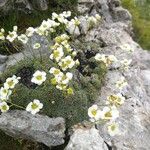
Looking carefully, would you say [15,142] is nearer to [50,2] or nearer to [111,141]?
[111,141]

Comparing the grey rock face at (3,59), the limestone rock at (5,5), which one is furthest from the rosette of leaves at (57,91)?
the limestone rock at (5,5)

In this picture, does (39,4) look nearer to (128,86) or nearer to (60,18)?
(60,18)

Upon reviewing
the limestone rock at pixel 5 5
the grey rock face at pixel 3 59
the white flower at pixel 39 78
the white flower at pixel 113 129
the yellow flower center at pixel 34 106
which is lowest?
the grey rock face at pixel 3 59

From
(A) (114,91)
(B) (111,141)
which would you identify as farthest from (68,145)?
(A) (114,91)

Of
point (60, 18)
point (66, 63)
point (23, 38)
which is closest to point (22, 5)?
point (60, 18)

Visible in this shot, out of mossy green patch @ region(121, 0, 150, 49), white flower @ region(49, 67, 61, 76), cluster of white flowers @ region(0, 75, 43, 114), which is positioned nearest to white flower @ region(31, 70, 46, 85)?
white flower @ region(49, 67, 61, 76)

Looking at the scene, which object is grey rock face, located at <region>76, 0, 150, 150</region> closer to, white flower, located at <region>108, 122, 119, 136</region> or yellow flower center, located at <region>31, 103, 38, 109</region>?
white flower, located at <region>108, 122, 119, 136</region>

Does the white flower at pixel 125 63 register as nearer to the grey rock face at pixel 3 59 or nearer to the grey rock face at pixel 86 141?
the grey rock face at pixel 86 141
